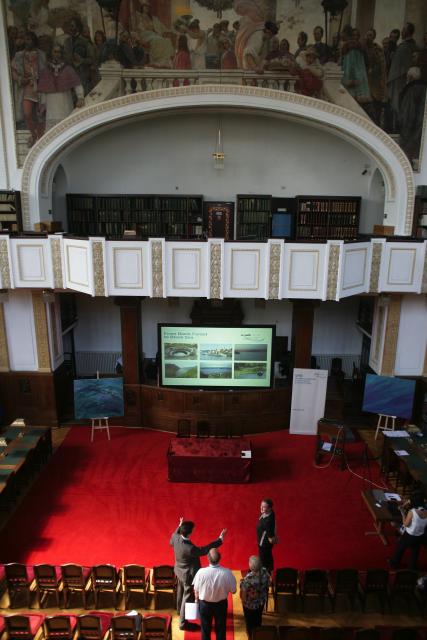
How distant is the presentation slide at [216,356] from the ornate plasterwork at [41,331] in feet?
9.69

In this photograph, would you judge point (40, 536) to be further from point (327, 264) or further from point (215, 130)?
point (215, 130)

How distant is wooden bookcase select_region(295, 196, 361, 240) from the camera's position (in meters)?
14.0

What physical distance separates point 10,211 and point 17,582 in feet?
28.7

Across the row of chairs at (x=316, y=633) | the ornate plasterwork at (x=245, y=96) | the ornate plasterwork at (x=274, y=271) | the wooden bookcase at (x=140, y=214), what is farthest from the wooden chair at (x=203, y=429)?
the ornate plasterwork at (x=245, y=96)

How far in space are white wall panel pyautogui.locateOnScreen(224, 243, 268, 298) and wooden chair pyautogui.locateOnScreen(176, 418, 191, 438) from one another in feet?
10.9

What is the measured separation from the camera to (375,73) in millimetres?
11398

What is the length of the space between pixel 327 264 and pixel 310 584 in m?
5.97

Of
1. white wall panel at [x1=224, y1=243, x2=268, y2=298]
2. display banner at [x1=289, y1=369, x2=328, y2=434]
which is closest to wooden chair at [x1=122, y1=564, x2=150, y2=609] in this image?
white wall panel at [x1=224, y1=243, x2=268, y2=298]

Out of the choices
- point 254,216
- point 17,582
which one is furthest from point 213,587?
point 254,216

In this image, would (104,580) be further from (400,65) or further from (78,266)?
(400,65)

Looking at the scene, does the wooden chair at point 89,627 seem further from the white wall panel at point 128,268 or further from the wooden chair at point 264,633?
the white wall panel at point 128,268

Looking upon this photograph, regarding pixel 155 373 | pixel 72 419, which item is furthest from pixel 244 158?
pixel 72 419

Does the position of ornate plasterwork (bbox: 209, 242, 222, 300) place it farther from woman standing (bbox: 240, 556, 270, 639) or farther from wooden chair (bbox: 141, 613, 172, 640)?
wooden chair (bbox: 141, 613, 172, 640)

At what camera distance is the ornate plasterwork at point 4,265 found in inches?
430
